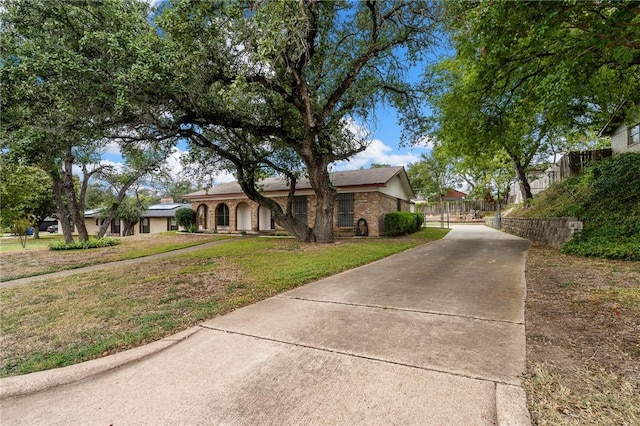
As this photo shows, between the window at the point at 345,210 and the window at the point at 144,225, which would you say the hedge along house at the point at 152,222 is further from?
the window at the point at 345,210

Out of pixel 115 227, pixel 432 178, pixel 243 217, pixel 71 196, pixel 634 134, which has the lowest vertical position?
pixel 115 227

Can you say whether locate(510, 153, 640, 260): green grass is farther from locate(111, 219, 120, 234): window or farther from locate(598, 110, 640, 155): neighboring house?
locate(111, 219, 120, 234): window

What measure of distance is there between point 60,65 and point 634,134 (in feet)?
62.6

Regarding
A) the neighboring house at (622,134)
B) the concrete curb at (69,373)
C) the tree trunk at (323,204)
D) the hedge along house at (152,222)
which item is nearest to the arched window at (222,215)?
the tree trunk at (323,204)

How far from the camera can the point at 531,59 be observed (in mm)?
6879

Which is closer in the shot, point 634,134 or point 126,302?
point 126,302

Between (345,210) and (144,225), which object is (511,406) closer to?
(345,210)

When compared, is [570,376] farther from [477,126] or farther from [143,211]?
[143,211]

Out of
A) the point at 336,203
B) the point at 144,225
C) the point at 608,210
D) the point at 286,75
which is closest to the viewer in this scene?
the point at 608,210

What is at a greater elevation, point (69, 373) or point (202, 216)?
point (202, 216)

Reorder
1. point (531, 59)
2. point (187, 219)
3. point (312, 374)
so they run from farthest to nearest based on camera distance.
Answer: point (187, 219) → point (531, 59) → point (312, 374)

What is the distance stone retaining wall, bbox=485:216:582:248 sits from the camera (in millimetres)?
9344

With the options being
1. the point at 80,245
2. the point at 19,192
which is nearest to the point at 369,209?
the point at 80,245

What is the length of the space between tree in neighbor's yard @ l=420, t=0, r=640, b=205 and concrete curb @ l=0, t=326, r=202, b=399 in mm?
7217
